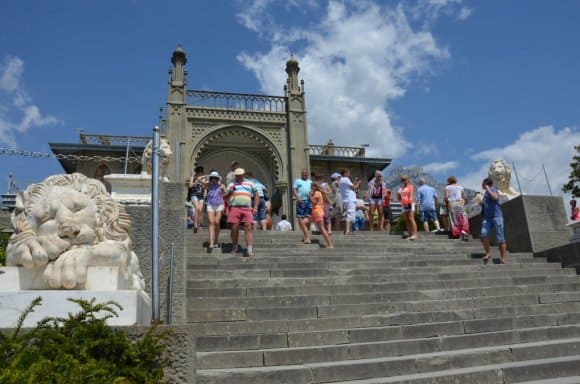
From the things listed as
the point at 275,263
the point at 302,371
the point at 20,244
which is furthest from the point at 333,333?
the point at 20,244

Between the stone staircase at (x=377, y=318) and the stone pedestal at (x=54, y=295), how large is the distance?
48cm

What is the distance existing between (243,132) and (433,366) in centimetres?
1808

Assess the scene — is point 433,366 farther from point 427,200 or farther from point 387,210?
point 387,210

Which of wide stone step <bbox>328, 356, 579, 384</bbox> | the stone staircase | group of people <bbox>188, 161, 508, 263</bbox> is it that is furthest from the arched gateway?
wide stone step <bbox>328, 356, 579, 384</bbox>

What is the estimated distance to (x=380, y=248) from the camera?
841 centimetres

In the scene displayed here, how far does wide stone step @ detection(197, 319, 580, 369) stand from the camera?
13.8 feet

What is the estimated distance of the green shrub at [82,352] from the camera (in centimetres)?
218

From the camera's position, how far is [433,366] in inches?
170

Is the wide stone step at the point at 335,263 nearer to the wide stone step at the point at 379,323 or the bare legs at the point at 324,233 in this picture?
the bare legs at the point at 324,233

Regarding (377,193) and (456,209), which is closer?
(456,209)

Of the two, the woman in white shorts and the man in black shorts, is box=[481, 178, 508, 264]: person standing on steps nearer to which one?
the man in black shorts

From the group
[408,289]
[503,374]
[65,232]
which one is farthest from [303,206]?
[65,232]

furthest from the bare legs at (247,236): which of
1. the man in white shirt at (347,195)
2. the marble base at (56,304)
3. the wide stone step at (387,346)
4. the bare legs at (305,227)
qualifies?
the marble base at (56,304)

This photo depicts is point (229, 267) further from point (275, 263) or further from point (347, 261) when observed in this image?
point (347, 261)
